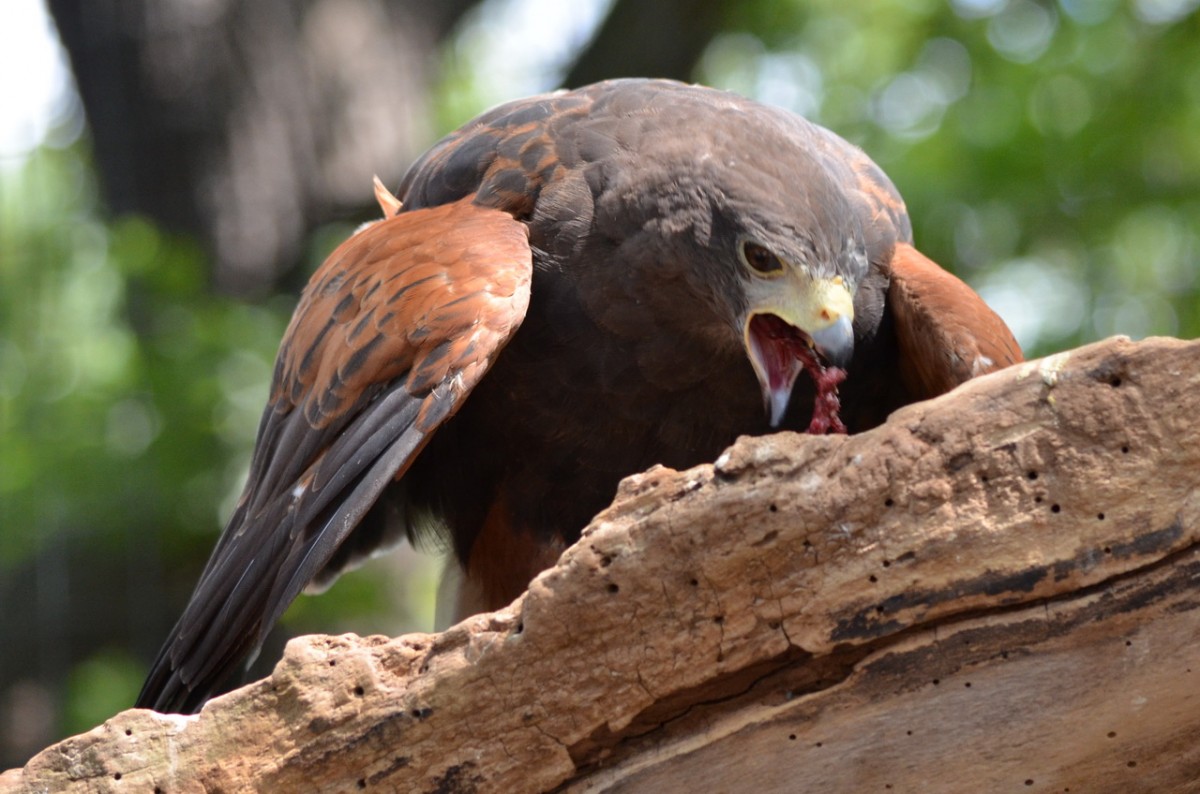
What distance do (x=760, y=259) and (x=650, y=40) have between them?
16.2ft

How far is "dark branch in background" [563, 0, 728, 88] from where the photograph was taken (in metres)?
7.93

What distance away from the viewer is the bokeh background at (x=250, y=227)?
635 centimetres

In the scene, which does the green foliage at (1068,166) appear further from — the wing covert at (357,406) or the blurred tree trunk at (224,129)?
the wing covert at (357,406)

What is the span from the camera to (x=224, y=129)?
23.9ft

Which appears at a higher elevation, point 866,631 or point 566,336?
point 566,336

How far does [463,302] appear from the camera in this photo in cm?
330

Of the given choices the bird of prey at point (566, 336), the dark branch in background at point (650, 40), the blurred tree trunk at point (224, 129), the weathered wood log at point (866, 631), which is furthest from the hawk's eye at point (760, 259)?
the dark branch in background at point (650, 40)

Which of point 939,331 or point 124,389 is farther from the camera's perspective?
point 124,389

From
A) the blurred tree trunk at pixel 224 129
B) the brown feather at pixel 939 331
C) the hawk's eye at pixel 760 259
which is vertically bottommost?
the brown feather at pixel 939 331

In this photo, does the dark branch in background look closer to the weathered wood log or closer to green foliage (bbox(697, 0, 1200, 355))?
green foliage (bbox(697, 0, 1200, 355))

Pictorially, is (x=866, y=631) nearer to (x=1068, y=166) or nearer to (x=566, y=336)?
(x=566, y=336)

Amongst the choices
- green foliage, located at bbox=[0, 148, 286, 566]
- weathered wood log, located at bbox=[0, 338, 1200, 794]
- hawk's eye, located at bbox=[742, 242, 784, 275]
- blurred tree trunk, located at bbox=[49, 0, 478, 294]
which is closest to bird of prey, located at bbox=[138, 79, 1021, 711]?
hawk's eye, located at bbox=[742, 242, 784, 275]

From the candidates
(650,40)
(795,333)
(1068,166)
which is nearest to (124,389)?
(650,40)

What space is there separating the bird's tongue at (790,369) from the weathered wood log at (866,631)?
849 millimetres
